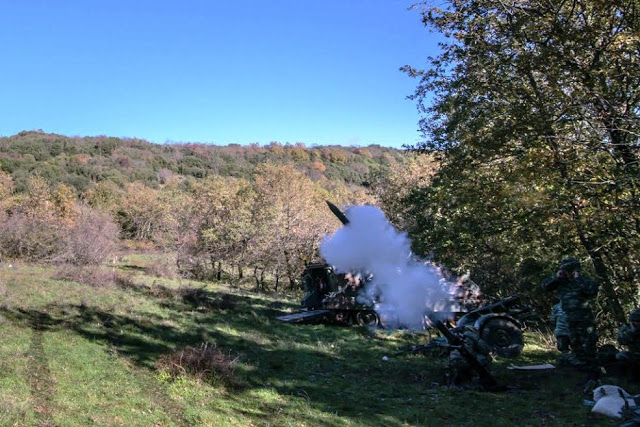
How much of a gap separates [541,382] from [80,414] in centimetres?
869

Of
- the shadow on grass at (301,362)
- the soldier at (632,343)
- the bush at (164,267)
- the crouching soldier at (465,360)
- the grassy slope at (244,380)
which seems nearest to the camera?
the grassy slope at (244,380)

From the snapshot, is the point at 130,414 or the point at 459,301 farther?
the point at 459,301

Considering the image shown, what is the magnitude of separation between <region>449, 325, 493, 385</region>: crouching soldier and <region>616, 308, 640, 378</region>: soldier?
255cm

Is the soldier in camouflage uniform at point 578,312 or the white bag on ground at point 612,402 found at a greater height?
the soldier in camouflage uniform at point 578,312

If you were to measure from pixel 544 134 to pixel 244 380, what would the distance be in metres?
9.18

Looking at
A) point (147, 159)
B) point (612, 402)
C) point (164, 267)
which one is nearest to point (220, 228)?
point (164, 267)

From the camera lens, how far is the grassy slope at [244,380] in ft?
24.5

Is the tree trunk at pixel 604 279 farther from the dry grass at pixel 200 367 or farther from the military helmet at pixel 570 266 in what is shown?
the dry grass at pixel 200 367

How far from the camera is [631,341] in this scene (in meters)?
9.23

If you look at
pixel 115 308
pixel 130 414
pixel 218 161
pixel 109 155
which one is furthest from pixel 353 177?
pixel 130 414

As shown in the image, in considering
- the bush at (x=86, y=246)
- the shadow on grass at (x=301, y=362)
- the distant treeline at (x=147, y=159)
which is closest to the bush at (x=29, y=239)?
the bush at (x=86, y=246)

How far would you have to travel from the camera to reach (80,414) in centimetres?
682

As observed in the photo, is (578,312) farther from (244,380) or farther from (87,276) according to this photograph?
(87,276)

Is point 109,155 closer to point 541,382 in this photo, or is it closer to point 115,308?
point 115,308
